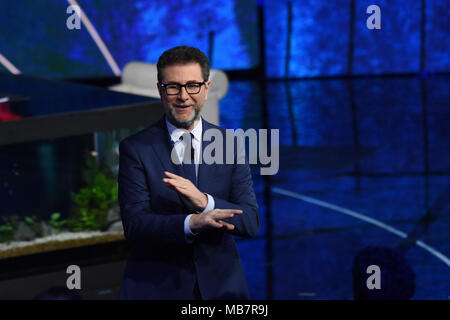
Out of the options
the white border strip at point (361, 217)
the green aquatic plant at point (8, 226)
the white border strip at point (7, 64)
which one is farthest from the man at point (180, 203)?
the white border strip at point (7, 64)

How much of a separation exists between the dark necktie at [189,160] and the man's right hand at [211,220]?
0.12 meters

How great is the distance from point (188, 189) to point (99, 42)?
1482 centimetres

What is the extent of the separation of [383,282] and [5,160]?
2.86 meters

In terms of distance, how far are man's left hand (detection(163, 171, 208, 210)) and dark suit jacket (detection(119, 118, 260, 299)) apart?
0.06m

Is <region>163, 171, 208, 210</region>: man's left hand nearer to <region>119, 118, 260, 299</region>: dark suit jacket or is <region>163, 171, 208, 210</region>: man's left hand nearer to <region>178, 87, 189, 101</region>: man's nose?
<region>119, 118, 260, 299</region>: dark suit jacket

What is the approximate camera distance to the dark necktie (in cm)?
184

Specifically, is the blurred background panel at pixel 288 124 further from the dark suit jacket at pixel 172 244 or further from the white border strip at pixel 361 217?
the dark suit jacket at pixel 172 244

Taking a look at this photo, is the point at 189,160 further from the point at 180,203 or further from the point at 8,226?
the point at 8,226

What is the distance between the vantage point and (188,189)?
171 cm

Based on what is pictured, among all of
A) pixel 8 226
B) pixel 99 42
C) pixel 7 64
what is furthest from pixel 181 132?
pixel 99 42

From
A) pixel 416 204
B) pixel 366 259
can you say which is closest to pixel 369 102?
pixel 416 204

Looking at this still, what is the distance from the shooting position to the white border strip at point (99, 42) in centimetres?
1580

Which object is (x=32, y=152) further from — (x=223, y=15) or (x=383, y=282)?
(x=223, y=15)

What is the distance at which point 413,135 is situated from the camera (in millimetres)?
10477
